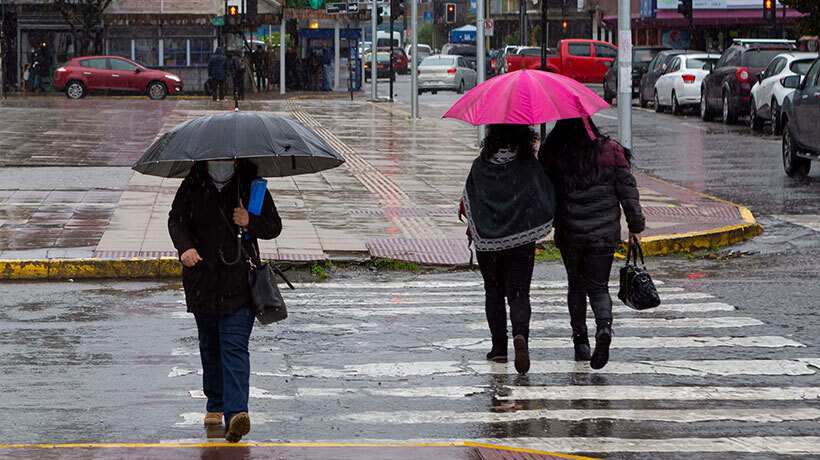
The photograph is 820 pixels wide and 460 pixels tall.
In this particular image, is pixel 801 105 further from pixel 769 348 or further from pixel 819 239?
pixel 769 348

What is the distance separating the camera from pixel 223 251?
20.2 feet

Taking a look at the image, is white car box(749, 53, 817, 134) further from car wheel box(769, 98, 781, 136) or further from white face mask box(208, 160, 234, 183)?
white face mask box(208, 160, 234, 183)

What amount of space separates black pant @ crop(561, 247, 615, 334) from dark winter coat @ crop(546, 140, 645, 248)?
9 centimetres

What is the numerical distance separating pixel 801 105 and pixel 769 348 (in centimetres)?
1053

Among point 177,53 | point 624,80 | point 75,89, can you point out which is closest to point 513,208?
point 624,80

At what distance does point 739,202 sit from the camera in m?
16.6

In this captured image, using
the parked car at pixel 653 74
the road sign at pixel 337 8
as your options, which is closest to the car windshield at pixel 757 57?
the parked car at pixel 653 74

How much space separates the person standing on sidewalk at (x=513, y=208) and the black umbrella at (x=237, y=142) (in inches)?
57.0

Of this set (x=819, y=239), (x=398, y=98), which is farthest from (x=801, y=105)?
(x=398, y=98)

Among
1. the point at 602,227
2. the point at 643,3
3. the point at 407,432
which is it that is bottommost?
the point at 407,432

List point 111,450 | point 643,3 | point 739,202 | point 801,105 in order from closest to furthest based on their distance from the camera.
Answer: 1. point 111,450
2. point 739,202
3. point 801,105
4. point 643,3

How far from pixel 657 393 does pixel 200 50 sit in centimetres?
4423

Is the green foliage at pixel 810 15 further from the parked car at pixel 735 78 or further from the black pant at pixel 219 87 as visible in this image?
the black pant at pixel 219 87

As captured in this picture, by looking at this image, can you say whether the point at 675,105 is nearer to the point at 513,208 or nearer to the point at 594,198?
the point at 594,198
